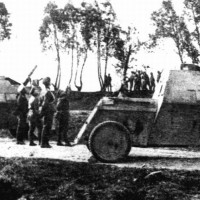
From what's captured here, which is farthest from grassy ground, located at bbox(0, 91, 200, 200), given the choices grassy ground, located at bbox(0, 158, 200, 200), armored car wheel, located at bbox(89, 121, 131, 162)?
armored car wheel, located at bbox(89, 121, 131, 162)

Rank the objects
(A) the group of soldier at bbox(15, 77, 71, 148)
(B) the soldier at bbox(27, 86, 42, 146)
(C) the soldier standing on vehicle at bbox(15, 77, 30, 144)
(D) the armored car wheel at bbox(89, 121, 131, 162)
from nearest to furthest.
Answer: (D) the armored car wheel at bbox(89, 121, 131, 162)
(A) the group of soldier at bbox(15, 77, 71, 148)
(B) the soldier at bbox(27, 86, 42, 146)
(C) the soldier standing on vehicle at bbox(15, 77, 30, 144)

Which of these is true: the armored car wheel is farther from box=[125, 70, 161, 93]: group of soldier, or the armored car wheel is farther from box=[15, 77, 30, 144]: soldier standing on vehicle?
box=[125, 70, 161, 93]: group of soldier

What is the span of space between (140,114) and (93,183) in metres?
3.58

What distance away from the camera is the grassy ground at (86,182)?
6617mm

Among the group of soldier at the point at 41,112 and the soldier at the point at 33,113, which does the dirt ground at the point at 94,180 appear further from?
the soldier at the point at 33,113

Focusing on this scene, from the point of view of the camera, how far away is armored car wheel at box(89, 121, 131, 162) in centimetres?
1029

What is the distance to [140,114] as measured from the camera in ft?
35.4

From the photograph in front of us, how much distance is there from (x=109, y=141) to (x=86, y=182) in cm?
285

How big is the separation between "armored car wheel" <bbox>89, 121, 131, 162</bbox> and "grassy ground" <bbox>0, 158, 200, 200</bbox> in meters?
1.00

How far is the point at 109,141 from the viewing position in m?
10.4

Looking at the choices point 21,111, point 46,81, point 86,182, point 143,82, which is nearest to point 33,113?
point 21,111

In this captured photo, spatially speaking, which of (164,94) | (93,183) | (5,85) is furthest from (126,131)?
(5,85)

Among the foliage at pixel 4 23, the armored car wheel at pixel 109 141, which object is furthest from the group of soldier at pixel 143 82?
the armored car wheel at pixel 109 141

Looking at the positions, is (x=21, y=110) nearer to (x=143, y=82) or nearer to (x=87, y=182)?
(x=87, y=182)
